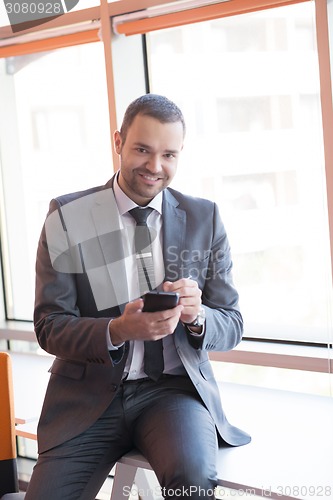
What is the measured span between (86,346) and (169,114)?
30.5 inches

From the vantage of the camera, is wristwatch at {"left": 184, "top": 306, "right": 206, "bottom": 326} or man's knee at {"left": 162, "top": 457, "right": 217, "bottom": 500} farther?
wristwatch at {"left": 184, "top": 306, "right": 206, "bottom": 326}

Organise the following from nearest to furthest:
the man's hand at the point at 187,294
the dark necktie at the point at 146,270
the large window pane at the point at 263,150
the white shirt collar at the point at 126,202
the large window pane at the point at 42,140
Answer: the man's hand at the point at 187,294 < the dark necktie at the point at 146,270 < the white shirt collar at the point at 126,202 < the large window pane at the point at 263,150 < the large window pane at the point at 42,140

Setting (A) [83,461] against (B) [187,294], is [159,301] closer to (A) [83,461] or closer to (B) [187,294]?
(B) [187,294]

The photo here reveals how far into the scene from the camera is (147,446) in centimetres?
224

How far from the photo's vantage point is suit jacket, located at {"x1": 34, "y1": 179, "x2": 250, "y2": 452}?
2291mm

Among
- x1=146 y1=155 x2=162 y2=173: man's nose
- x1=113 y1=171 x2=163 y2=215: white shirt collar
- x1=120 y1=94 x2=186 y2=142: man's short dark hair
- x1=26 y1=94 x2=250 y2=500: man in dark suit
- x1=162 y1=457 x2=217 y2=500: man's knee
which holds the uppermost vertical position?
x1=120 y1=94 x2=186 y2=142: man's short dark hair

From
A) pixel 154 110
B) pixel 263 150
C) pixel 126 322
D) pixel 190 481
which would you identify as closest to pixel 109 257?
pixel 126 322

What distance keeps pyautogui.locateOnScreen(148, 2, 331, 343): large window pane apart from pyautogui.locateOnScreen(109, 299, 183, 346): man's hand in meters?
1.12

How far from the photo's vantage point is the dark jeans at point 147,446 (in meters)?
2.07

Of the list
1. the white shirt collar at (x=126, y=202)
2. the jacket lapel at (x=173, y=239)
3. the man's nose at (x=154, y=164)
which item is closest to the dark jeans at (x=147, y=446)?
the jacket lapel at (x=173, y=239)

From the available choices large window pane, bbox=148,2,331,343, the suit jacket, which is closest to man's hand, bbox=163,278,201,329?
the suit jacket

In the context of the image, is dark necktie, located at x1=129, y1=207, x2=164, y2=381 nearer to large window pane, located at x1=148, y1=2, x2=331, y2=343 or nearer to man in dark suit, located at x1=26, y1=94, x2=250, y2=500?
man in dark suit, located at x1=26, y1=94, x2=250, y2=500

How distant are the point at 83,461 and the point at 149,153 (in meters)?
0.98

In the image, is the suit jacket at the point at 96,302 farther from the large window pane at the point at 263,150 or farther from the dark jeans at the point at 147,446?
the large window pane at the point at 263,150
